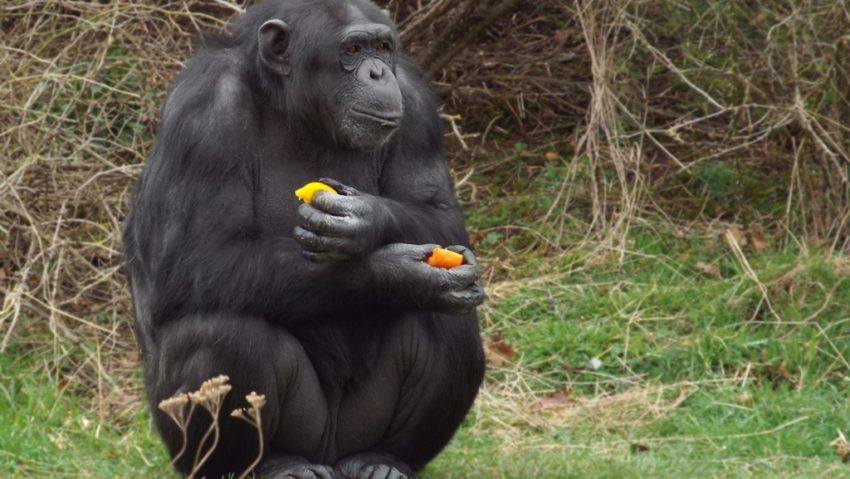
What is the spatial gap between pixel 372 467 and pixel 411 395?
31cm

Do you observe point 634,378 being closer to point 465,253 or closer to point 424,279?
point 465,253

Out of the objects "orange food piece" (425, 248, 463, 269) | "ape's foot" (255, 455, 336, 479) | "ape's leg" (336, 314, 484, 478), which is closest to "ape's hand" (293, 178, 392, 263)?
"orange food piece" (425, 248, 463, 269)

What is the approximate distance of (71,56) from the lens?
27.5 ft

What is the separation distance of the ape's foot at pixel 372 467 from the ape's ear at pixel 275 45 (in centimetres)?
149

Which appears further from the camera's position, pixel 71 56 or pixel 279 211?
pixel 71 56

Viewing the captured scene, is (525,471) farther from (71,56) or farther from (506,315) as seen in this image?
(71,56)

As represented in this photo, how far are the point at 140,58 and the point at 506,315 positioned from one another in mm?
2496

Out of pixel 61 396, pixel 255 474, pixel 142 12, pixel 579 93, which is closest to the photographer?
pixel 255 474

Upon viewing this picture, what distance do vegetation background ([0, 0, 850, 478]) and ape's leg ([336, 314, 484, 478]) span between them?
33 cm

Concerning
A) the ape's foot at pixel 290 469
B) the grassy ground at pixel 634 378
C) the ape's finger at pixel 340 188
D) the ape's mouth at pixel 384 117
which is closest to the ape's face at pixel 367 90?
the ape's mouth at pixel 384 117

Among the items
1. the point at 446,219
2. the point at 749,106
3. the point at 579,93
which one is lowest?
the point at 579,93

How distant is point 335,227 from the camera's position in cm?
510

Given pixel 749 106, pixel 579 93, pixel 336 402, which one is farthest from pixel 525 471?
pixel 579 93

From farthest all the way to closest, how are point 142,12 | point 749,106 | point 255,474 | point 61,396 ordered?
point 749,106 < point 142,12 < point 61,396 < point 255,474
